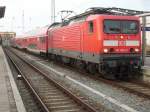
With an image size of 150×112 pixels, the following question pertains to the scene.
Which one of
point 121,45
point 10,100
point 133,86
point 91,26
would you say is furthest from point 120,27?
point 10,100

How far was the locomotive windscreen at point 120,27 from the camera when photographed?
16.1 metres

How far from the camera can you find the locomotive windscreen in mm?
16125

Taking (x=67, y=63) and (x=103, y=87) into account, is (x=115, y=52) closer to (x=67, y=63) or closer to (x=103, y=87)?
(x=103, y=87)

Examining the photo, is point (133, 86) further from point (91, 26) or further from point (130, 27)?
point (91, 26)

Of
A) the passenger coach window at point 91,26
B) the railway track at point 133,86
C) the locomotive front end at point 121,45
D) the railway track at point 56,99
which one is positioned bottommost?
the railway track at point 56,99

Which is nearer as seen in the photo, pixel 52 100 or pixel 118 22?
pixel 52 100

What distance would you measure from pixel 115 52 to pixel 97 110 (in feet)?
20.1

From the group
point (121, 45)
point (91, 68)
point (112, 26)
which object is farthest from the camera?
point (91, 68)

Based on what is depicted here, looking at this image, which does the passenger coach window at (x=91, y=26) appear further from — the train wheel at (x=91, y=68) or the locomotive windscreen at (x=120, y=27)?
the train wheel at (x=91, y=68)

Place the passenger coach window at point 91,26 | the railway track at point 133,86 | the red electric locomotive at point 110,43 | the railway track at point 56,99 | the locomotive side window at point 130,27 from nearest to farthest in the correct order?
the railway track at point 56,99, the railway track at point 133,86, the red electric locomotive at point 110,43, the locomotive side window at point 130,27, the passenger coach window at point 91,26

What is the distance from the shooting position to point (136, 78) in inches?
675

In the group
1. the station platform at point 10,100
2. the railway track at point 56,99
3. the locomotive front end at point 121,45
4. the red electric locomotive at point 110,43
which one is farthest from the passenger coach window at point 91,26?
the station platform at point 10,100

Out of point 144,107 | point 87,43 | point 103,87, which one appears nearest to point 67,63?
point 87,43

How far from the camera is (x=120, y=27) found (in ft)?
53.7
